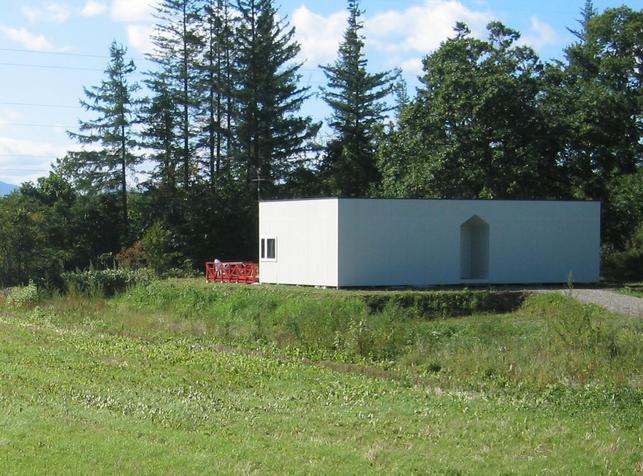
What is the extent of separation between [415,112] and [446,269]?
11.8 metres

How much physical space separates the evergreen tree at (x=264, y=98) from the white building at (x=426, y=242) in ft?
58.7

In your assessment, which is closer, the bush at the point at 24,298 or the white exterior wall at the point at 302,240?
the bush at the point at 24,298

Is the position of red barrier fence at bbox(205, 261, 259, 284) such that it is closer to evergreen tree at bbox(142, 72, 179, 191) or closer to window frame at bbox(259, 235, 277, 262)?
window frame at bbox(259, 235, 277, 262)

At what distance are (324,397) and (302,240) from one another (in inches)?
760

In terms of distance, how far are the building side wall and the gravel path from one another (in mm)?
3489

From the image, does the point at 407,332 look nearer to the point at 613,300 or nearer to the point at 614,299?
the point at 613,300

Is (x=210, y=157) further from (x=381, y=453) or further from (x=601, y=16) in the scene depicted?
(x=381, y=453)

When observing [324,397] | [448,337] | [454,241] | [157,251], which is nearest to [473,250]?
[454,241]

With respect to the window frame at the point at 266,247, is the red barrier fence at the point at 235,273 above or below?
below

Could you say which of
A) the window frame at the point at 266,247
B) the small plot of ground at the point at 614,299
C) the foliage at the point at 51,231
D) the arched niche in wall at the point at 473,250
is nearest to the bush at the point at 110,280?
the foliage at the point at 51,231

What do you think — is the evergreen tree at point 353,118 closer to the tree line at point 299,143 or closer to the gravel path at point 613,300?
the tree line at point 299,143

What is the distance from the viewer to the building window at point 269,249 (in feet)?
103

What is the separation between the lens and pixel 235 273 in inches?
1286

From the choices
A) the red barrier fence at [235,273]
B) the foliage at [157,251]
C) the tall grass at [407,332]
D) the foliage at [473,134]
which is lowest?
the tall grass at [407,332]
